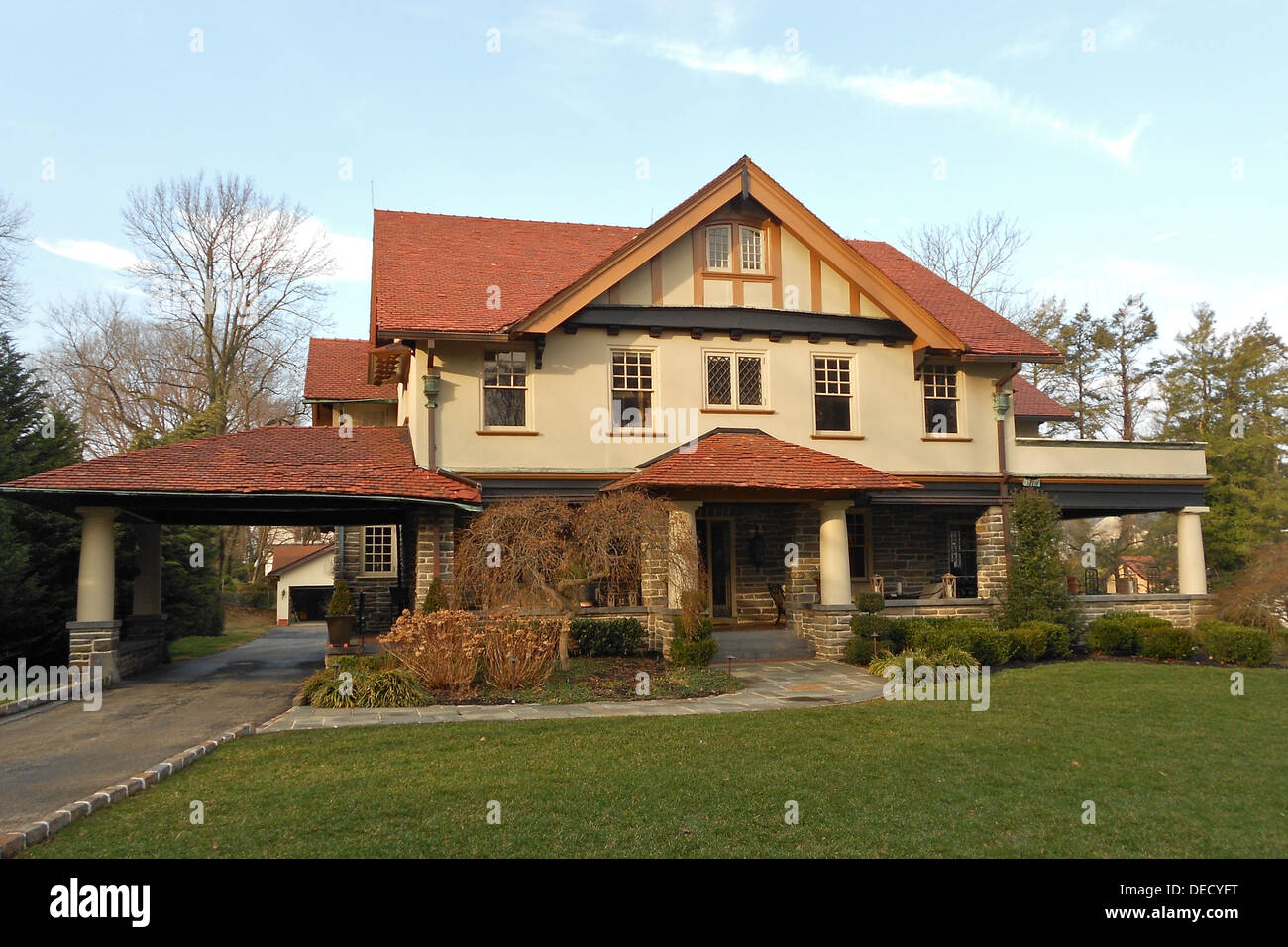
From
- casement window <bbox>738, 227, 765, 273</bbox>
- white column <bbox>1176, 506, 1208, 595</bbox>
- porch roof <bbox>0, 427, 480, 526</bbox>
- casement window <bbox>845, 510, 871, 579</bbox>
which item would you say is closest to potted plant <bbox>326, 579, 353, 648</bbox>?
porch roof <bbox>0, 427, 480, 526</bbox>

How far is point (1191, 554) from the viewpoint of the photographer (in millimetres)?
21453

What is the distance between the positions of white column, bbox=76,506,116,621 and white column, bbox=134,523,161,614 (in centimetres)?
338

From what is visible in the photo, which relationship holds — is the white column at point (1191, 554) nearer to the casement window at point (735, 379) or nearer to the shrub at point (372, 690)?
the casement window at point (735, 379)

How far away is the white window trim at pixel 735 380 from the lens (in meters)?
19.5

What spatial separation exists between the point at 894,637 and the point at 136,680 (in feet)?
42.7

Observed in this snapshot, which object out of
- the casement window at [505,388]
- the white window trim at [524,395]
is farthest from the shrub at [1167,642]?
the casement window at [505,388]

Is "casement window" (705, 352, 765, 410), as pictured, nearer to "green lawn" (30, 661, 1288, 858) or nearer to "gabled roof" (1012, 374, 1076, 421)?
"gabled roof" (1012, 374, 1076, 421)

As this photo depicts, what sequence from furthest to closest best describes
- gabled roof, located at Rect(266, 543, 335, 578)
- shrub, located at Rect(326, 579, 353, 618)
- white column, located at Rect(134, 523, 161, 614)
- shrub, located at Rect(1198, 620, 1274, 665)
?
gabled roof, located at Rect(266, 543, 335, 578), white column, located at Rect(134, 523, 161, 614), shrub, located at Rect(1198, 620, 1274, 665), shrub, located at Rect(326, 579, 353, 618)

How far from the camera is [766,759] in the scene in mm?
9219

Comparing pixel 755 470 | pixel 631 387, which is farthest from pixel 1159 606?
pixel 631 387

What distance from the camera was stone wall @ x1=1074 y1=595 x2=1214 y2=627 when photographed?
2014 cm
